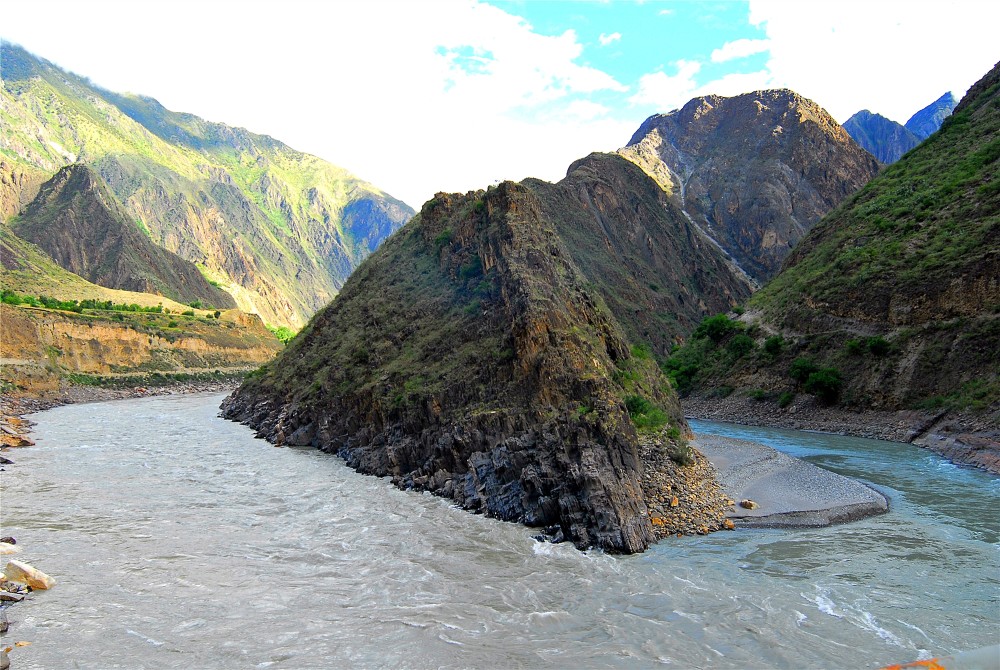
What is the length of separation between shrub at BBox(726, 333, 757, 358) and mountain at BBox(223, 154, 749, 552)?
75.8 ft

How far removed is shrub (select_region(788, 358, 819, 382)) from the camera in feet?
152

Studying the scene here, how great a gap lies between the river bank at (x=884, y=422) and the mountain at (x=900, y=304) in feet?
1.17

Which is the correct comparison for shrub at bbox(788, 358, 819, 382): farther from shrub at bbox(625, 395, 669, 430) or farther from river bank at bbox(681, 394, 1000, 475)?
shrub at bbox(625, 395, 669, 430)

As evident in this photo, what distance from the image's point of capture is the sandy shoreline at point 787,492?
65.7 feet

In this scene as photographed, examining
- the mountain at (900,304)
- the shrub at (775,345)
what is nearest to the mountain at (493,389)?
the mountain at (900,304)

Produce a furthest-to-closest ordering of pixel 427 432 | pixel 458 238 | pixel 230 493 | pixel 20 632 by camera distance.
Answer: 1. pixel 458 238
2. pixel 427 432
3. pixel 230 493
4. pixel 20 632

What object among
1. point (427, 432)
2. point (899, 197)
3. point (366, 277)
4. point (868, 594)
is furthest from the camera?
point (899, 197)

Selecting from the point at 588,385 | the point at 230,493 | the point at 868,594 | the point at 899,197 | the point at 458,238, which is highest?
the point at 899,197

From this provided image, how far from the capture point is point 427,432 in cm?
2594

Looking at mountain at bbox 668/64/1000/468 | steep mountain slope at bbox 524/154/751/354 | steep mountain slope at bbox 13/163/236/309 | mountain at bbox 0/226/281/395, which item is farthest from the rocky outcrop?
mountain at bbox 668/64/1000/468

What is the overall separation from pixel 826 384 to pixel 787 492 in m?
24.0

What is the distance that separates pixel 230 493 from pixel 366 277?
20.8 metres

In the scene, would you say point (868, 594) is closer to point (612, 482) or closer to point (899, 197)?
point (612, 482)

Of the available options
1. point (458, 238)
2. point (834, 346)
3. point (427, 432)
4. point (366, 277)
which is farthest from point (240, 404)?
point (834, 346)
